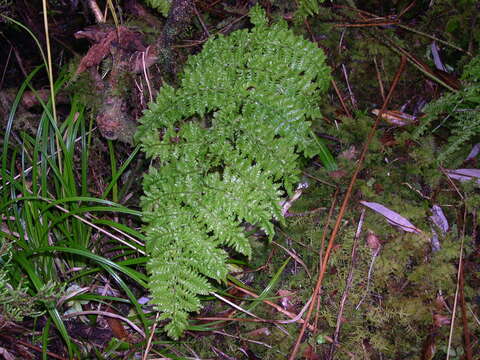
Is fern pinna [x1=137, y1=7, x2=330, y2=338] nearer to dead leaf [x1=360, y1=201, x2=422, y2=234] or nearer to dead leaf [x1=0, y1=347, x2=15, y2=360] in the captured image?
dead leaf [x1=360, y1=201, x2=422, y2=234]

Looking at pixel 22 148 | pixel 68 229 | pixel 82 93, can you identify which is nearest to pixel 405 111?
pixel 82 93

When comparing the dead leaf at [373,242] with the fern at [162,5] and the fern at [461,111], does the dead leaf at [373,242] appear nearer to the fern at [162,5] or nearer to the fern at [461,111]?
the fern at [461,111]

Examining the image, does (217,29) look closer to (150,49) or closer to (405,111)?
(150,49)

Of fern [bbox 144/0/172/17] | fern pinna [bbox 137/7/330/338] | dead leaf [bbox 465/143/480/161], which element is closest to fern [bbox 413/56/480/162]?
dead leaf [bbox 465/143/480/161]

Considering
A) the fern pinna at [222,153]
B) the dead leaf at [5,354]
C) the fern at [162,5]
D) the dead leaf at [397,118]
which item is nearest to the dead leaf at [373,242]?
the fern pinna at [222,153]

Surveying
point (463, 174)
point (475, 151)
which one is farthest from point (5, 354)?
point (475, 151)

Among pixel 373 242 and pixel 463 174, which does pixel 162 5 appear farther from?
pixel 463 174
